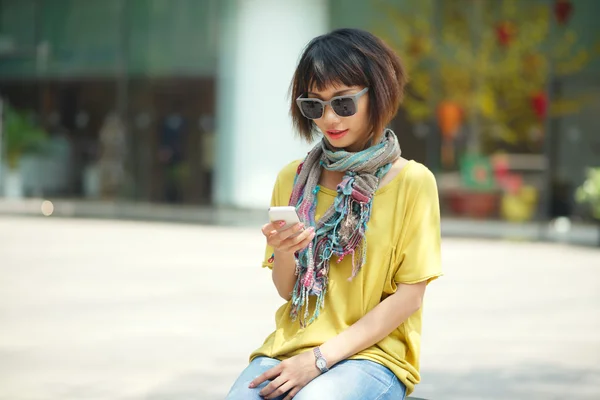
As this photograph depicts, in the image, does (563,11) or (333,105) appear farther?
(563,11)

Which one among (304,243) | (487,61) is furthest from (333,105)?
(487,61)

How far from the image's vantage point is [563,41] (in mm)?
14555

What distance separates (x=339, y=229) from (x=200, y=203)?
46.0ft

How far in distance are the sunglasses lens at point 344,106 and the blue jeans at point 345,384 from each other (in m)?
0.72

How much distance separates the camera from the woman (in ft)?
8.89

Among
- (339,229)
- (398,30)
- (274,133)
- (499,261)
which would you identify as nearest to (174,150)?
(274,133)

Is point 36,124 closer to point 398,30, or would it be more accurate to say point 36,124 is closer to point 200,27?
point 200,27

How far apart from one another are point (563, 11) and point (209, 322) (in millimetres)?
9611

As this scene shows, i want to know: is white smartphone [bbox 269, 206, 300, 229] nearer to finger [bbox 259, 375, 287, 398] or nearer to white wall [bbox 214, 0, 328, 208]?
finger [bbox 259, 375, 287, 398]

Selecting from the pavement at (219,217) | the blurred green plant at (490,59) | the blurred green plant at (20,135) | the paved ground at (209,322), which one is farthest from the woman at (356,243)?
the blurred green plant at (20,135)

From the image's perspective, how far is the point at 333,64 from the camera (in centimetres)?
271

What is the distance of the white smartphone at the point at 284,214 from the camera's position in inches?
95.8

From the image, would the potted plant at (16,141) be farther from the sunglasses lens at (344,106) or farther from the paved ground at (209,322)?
the sunglasses lens at (344,106)

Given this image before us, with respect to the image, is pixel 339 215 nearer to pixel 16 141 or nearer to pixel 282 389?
pixel 282 389
